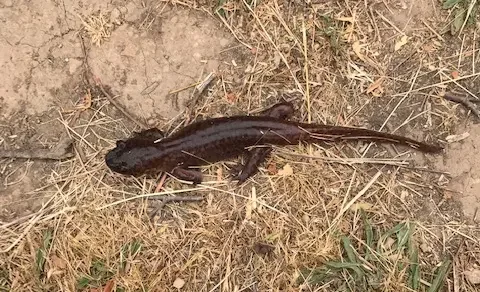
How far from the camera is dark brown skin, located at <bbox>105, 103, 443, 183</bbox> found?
4680 millimetres

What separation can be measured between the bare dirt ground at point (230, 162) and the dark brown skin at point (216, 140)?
0.14 m

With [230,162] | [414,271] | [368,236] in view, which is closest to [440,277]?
[414,271]

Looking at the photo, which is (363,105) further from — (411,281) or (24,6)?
(24,6)

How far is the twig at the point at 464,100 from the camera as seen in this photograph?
193 inches

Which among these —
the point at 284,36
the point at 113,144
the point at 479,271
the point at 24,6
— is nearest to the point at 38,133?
the point at 113,144

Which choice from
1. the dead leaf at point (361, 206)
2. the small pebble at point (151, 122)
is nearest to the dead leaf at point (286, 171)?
the dead leaf at point (361, 206)

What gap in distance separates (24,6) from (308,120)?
2.24m

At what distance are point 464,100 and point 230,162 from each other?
1766mm

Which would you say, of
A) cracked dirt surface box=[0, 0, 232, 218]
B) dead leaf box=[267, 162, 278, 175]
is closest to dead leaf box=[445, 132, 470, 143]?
dead leaf box=[267, 162, 278, 175]

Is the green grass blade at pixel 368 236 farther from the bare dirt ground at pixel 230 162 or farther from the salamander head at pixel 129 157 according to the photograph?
the salamander head at pixel 129 157

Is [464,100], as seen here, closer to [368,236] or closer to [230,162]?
[368,236]

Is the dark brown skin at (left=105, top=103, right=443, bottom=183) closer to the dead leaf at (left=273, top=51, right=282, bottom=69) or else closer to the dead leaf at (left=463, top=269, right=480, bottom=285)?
the dead leaf at (left=273, top=51, right=282, bottom=69)

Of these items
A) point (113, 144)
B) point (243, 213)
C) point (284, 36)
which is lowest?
point (243, 213)

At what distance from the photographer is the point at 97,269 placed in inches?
188
